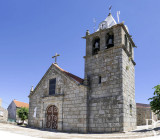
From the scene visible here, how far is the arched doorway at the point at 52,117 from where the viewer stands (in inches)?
604

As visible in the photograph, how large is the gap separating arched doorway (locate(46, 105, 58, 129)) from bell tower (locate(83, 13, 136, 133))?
3.42m

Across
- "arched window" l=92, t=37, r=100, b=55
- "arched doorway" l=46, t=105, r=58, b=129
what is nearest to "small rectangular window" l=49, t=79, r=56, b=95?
"arched doorway" l=46, t=105, r=58, b=129

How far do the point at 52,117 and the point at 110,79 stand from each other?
631cm

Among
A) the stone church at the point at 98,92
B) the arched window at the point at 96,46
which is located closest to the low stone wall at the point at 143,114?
the stone church at the point at 98,92

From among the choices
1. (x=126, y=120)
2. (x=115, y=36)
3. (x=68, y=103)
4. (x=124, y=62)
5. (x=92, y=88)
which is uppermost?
(x=115, y=36)

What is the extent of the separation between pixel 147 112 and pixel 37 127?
41.8ft

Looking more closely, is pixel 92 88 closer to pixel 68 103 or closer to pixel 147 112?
pixel 68 103

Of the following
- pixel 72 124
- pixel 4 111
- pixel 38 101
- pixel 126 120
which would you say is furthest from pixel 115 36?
pixel 4 111

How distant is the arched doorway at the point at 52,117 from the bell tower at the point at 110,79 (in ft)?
11.2

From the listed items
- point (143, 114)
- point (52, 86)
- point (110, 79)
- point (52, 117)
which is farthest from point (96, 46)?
point (143, 114)

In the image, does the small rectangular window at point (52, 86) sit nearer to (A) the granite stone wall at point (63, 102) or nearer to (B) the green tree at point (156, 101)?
(A) the granite stone wall at point (63, 102)

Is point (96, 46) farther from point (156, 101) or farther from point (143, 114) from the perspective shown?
point (143, 114)

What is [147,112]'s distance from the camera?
20.9 meters

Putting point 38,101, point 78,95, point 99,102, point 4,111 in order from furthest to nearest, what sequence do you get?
point 4,111 < point 38,101 < point 78,95 < point 99,102
